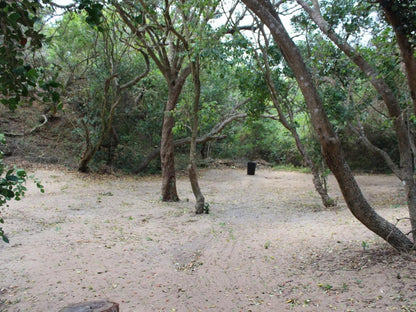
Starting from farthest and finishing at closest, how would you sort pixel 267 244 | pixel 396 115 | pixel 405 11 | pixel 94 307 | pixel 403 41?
pixel 267 244
pixel 396 115
pixel 403 41
pixel 405 11
pixel 94 307

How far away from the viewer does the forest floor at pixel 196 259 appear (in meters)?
3.73

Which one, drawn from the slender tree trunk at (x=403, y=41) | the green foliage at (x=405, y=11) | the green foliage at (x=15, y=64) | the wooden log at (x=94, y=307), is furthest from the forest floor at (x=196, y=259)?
the green foliage at (x=405, y=11)

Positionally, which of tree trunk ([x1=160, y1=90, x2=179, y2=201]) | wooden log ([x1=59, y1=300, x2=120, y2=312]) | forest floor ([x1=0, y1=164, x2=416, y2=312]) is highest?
tree trunk ([x1=160, y1=90, x2=179, y2=201])

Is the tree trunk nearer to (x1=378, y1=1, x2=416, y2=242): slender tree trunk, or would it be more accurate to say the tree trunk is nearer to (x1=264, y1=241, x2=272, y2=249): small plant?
(x1=264, y1=241, x2=272, y2=249): small plant

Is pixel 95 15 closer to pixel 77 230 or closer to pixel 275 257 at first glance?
pixel 275 257

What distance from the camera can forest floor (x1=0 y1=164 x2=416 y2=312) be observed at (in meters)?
3.73

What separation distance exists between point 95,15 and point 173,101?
24.4ft

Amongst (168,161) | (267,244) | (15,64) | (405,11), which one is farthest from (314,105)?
(168,161)

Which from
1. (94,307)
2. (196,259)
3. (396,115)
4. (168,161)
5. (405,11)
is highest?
(405,11)

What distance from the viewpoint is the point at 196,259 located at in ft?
17.3

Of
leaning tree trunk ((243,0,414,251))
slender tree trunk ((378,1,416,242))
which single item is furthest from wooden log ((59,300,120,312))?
slender tree trunk ((378,1,416,242))

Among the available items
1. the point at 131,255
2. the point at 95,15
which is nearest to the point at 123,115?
the point at 131,255

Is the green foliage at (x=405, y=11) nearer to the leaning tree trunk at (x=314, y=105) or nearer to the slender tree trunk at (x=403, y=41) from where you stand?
the slender tree trunk at (x=403, y=41)

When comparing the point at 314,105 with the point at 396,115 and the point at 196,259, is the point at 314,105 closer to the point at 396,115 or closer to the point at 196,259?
the point at 396,115
